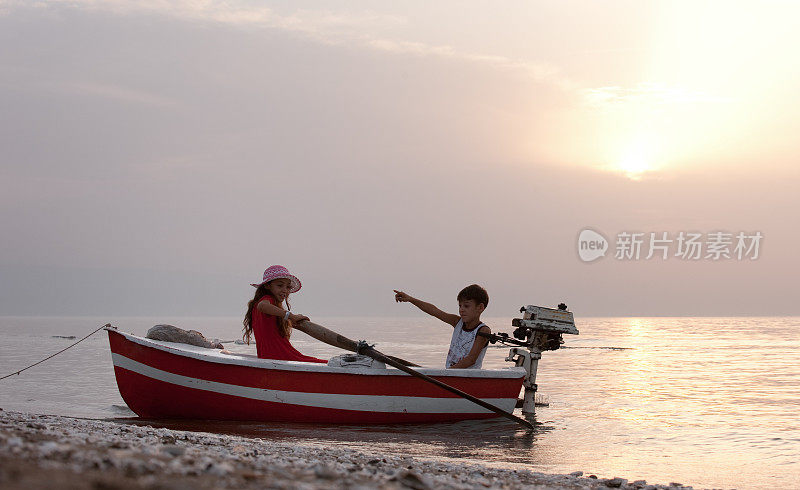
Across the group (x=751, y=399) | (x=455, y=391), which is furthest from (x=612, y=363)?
(x=455, y=391)

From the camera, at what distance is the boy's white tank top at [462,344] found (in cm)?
1059

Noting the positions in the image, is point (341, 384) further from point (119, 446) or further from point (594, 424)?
point (119, 446)

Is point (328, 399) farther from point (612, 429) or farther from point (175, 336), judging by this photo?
point (612, 429)

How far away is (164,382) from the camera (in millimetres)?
10258

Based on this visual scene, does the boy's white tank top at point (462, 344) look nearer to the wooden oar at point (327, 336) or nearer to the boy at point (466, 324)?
the boy at point (466, 324)

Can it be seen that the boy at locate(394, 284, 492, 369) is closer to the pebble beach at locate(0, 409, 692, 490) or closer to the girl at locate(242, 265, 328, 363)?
the girl at locate(242, 265, 328, 363)

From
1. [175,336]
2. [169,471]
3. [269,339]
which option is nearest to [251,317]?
[269,339]

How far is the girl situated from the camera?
9945mm

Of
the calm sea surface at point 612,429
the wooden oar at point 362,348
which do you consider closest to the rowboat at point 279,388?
the wooden oar at point 362,348

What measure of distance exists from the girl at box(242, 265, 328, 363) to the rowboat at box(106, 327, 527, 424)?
38cm

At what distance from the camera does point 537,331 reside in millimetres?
10844

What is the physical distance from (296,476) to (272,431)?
5492mm

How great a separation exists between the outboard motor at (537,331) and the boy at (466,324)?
0.34 metres

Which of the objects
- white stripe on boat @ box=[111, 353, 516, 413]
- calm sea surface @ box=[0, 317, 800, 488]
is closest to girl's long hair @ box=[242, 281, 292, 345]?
white stripe on boat @ box=[111, 353, 516, 413]
